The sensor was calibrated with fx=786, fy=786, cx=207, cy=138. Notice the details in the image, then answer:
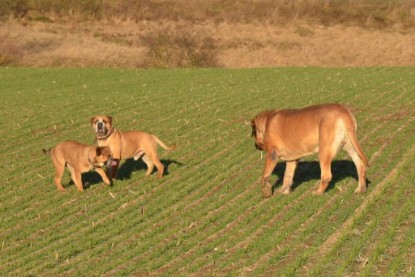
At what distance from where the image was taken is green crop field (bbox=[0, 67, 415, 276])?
40.8 feet

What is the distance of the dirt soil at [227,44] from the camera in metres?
54.2

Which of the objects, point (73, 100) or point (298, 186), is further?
point (73, 100)

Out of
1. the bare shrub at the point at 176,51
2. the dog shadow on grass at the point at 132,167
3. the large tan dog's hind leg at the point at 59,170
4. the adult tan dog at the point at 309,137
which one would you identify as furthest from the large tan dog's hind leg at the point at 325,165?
the bare shrub at the point at 176,51

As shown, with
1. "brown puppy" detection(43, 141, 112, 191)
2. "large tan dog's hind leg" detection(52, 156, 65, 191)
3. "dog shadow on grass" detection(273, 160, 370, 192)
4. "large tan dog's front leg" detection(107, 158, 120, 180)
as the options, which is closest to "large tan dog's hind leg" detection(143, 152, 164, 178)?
"large tan dog's front leg" detection(107, 158, 120, 180)

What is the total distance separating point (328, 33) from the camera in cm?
6359

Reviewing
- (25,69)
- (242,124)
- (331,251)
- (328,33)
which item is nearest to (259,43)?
(328,33)

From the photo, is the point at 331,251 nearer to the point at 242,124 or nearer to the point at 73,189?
the point at 73,189

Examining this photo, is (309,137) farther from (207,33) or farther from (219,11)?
(219,11)

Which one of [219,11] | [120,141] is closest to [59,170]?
[120,141]

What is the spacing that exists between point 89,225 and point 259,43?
153ft

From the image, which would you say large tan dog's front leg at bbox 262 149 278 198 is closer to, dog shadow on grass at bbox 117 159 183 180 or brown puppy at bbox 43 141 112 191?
brown puppy at bbox 43 141 112 191

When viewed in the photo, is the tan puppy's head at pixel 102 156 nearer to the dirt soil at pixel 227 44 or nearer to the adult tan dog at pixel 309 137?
the adult tan dog at pixel 309 137

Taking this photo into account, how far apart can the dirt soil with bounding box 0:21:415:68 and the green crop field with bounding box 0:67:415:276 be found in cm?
2400

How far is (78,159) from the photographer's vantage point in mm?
16984
